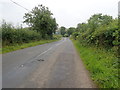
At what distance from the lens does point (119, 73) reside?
453 centimetres

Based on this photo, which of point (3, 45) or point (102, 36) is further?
point (3, 45)

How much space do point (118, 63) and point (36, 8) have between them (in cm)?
3642

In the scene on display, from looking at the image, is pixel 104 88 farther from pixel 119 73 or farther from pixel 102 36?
pixel 102 36

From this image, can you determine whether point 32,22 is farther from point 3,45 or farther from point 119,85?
point 119,85

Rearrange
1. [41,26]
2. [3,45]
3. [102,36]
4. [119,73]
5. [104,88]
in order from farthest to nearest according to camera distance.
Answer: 1. [41,26]
2. [3,45]
3. [102,36]
4. [119,73]
5. [104,88]

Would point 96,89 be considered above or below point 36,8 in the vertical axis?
below

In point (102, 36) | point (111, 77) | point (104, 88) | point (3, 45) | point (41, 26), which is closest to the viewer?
point (104, 88)

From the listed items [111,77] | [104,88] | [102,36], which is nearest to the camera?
[104,88]

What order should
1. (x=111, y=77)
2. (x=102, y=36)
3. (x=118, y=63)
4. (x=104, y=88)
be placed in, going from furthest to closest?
(x=102, y=36) → (x=118, y=63) → (x=111, y=77) → (x=104, y=88)

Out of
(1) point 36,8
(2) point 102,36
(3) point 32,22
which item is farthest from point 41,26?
(2) point 102,36

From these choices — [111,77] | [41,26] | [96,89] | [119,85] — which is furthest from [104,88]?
[41,26]

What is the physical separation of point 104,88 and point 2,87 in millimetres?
3330

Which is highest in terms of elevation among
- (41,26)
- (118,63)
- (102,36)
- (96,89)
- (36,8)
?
(36,8)

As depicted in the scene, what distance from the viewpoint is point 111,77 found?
4250mm
